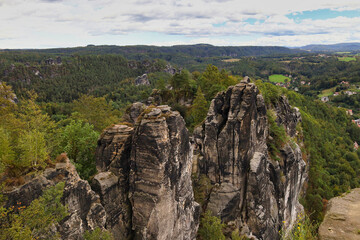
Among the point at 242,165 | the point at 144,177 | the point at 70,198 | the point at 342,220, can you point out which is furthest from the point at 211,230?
the point at 70,198

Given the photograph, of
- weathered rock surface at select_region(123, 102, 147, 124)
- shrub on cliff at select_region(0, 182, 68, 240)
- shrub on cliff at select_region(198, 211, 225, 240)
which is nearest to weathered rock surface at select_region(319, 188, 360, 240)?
shrub on cliff at select_region(198, 211, 225, 240)

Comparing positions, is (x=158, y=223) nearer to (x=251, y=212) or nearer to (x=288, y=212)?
(x=251, y=212)

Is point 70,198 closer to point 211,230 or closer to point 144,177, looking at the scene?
point 144,177

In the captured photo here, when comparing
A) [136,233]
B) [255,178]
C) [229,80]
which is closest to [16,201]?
[136,233]

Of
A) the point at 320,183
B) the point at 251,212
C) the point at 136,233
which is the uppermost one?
the point at 136,233

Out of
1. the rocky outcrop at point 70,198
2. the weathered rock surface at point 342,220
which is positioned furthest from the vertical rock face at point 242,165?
the rocky outcrop at point 70,198
